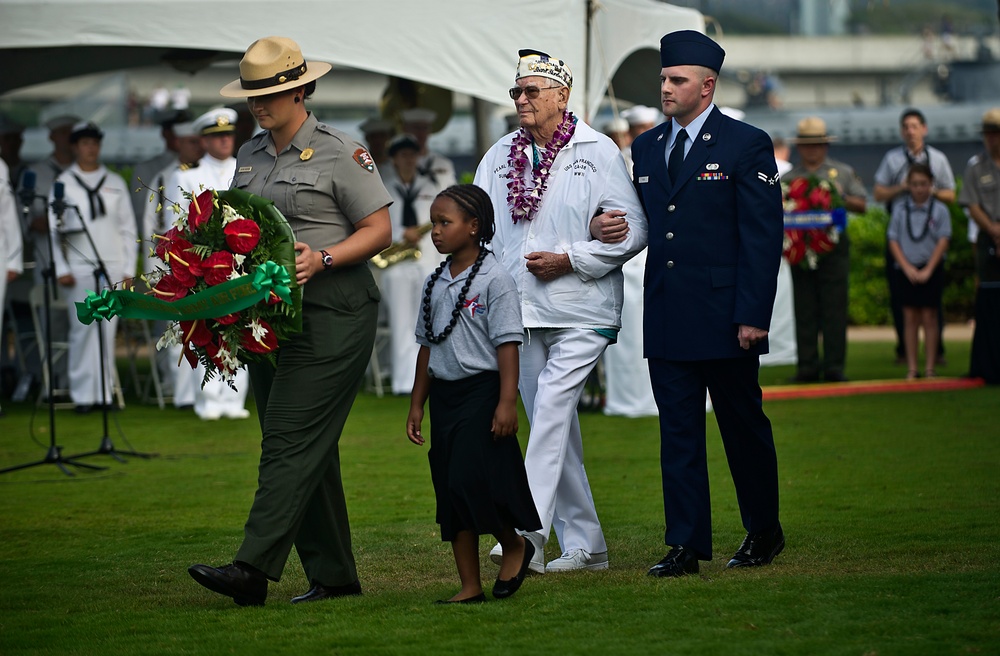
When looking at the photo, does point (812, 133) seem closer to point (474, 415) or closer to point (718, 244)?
point (718, 244)

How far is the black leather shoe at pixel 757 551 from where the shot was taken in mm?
6551

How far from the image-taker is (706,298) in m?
6.44

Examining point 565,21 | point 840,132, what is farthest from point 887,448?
point 840,132

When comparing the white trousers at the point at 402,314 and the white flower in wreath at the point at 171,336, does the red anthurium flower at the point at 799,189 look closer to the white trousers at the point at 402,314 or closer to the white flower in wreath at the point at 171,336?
the white trousers at the point at 402,314

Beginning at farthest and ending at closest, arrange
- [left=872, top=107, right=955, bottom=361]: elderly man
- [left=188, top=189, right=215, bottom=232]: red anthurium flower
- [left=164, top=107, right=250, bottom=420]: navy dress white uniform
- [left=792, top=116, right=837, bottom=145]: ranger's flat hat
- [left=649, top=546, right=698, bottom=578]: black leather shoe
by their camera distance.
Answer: [left=872, top=107, right=955, bottom=361]: elderly man < [left=792, top=116, right=837, bottom=145]: ranger's flat hat < [left=164, top=107, right=250, bottom=420]: navy dress white uniform < [left=649, top=546, right=698, bottom=578]: black leather shoe < [left=188, top=189, right=215, bottom=232]: red anthurium flower

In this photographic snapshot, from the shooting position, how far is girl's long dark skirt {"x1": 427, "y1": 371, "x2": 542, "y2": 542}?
5.83m

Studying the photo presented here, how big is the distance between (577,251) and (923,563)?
79.2 inches

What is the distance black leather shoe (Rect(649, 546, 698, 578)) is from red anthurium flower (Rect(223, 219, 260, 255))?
7.14 ft

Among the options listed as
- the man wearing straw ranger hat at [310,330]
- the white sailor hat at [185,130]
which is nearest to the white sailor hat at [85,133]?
the white sailor hat at [185,130]

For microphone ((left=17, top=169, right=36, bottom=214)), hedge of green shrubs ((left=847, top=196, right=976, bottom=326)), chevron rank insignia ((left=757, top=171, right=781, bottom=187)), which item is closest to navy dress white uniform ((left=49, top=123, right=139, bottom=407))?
microphone ((left=17, top=169, right=36, bottom=214))

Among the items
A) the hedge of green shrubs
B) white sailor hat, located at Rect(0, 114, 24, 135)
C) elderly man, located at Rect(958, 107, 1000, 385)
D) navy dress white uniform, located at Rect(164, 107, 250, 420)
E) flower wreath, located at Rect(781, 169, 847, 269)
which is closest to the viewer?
navy dress white uniform, located at Rect(164, 107, 250, 420)

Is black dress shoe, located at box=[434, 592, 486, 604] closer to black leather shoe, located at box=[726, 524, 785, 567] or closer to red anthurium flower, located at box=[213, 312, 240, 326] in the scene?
black leather shoe, located at box=[726, 524, 785, 567]

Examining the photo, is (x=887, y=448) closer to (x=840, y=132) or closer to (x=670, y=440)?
(x=670, y=440)

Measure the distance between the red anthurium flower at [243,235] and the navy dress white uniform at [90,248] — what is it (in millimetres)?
8014
